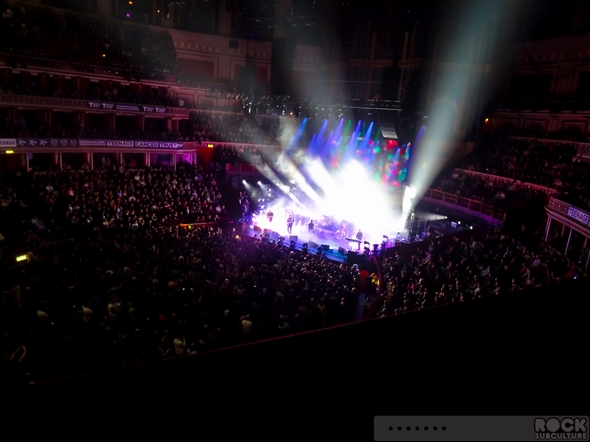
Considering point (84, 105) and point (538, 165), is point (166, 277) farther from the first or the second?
point (538, 165)

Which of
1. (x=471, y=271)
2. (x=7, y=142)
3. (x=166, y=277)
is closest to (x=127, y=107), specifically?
(x=7, y=142)

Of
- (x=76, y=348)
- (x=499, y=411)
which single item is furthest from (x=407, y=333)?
(x=76, y=348)

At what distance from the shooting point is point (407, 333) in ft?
7.25

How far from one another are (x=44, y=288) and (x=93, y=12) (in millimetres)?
23981

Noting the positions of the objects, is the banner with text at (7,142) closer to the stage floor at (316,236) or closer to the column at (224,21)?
the stage floor at (316,236)

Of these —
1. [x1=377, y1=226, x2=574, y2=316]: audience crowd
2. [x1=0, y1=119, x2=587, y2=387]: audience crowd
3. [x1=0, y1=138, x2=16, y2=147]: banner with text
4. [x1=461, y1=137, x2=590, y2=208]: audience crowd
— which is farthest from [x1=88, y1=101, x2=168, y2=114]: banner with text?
[x1=461, y1=137, x2=590, y2=208]: audience crowd

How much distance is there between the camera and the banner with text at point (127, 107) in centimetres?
2516

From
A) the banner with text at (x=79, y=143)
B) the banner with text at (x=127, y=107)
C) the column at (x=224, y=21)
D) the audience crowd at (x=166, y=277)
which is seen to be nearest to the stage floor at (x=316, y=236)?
the audience crowd at (x=166, y=277)

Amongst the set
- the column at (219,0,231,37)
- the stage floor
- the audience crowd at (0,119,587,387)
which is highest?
the column at (219,0,231,37)

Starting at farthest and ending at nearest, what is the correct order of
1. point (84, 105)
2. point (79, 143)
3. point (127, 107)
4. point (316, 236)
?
1. point (127, 107)
2. point (316, 236)
3. point (84, 105)
4. point (79, 143)

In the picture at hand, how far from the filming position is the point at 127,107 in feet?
87.5

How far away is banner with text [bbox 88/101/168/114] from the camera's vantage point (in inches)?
990

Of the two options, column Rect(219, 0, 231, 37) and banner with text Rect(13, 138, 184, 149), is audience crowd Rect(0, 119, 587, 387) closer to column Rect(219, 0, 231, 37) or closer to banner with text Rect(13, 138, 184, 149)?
banner with text Rect(13, 138, 184, 149)

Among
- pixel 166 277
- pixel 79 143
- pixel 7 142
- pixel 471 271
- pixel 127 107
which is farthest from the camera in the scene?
pixel 127 107
